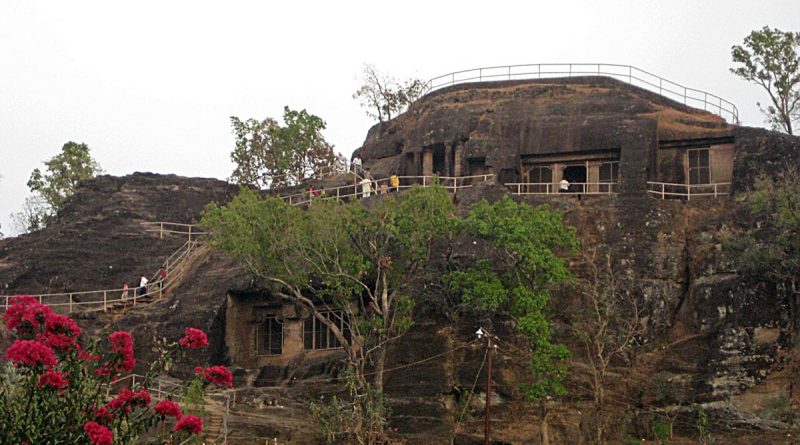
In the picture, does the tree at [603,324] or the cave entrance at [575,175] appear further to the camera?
the cave entrance at [575,175]

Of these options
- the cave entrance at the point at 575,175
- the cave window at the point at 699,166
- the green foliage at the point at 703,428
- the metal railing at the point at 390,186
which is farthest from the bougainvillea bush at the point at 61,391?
the cave window at the point at 699,166

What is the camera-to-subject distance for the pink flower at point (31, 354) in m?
18.4

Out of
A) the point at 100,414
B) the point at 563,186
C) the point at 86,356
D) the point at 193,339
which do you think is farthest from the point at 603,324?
the point at 100,414

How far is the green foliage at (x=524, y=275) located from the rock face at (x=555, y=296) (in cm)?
173

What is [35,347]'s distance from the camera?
61.0 ft

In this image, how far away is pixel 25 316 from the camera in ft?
63.6

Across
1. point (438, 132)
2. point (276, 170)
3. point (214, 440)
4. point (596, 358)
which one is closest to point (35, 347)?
point (214, 440)

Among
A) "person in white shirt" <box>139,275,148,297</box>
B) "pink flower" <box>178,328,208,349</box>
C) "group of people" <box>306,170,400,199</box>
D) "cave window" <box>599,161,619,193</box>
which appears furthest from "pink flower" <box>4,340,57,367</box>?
"cave window" <box>599,161,619,193</box>

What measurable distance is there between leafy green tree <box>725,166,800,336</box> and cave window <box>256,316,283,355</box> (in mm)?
18451

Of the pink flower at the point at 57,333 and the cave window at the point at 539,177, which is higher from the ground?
the cave window at the point at 539,177

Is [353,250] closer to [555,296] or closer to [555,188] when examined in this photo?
[555,296]

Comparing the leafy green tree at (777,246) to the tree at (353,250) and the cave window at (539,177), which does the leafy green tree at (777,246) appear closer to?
the tree at (353,250)

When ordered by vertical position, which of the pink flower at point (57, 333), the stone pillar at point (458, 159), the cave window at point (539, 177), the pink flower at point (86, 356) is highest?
the stone pillar at point (458, 159)

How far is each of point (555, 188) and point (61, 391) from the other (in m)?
37.1
